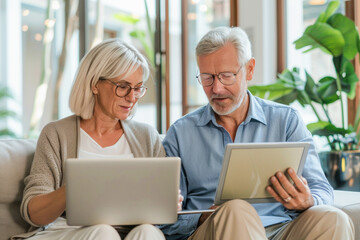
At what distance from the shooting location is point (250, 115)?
2.05 m

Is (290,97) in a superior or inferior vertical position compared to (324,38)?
inferior

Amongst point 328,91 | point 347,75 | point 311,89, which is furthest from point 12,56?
point 347,75

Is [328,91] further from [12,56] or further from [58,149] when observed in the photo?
[12,56]

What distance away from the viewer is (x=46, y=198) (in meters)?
1.68

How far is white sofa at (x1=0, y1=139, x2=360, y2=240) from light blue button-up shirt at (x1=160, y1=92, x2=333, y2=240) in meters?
0.24

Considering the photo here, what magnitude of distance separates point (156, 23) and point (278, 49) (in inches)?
55.0

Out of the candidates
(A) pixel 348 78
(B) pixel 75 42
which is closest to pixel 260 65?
(A) pixel 348 78

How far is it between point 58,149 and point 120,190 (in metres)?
0.50

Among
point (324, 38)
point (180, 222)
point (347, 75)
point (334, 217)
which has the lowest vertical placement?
point (180, 222)

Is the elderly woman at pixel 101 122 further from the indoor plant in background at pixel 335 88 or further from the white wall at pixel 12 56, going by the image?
the white wall at pixel 12 56

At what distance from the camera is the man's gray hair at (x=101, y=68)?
78.7 inches

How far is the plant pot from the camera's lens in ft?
10.5

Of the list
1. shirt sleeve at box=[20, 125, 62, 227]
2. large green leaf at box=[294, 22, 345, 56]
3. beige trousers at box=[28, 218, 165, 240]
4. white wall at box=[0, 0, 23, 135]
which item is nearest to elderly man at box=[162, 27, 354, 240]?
beige trousers at box=[28, 218, 165, 240]

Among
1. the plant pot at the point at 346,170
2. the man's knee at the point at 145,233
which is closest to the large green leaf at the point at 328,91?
the plant pot at the point at 346,170
